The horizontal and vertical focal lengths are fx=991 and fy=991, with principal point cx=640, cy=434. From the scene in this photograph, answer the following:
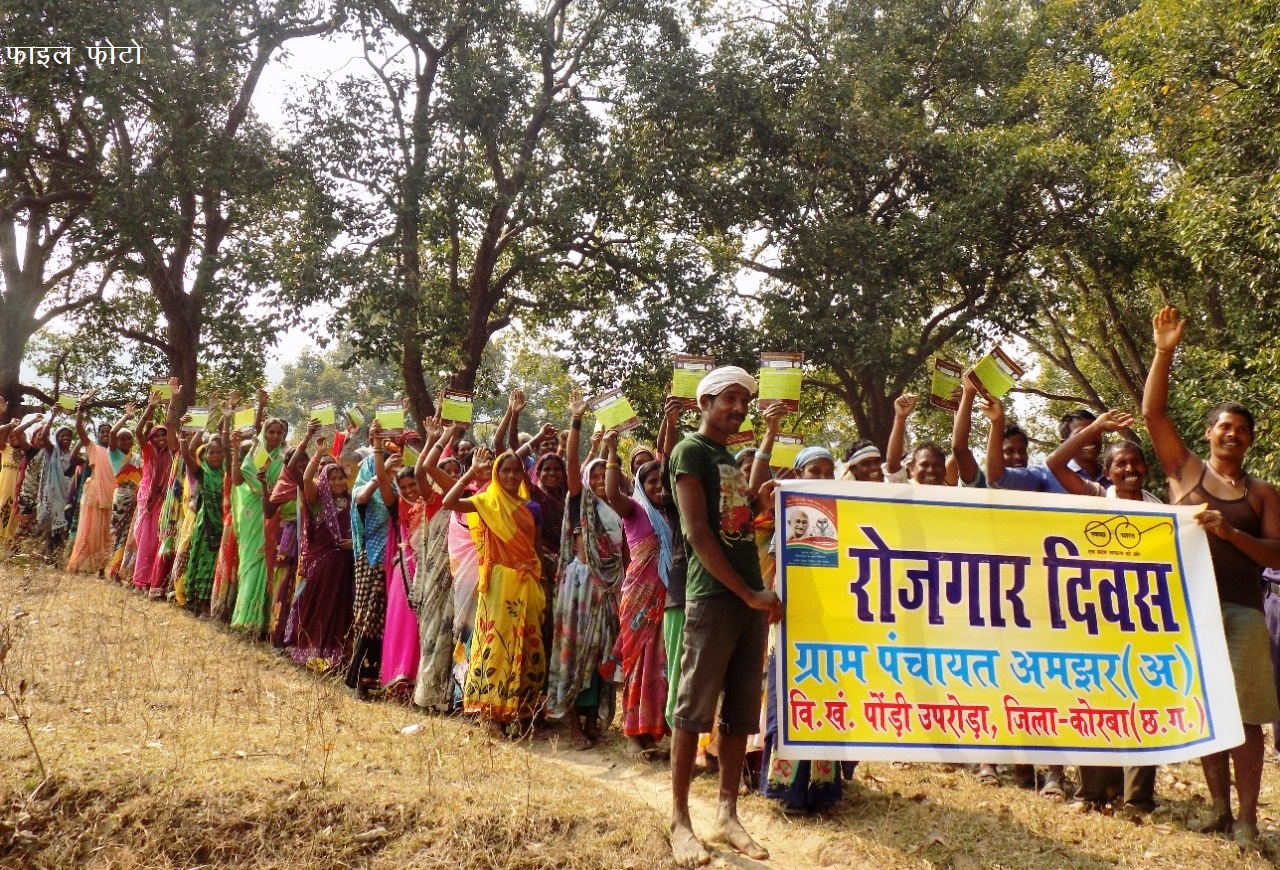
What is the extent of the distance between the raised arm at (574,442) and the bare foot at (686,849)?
2.28m

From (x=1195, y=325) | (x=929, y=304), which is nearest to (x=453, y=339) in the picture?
(x=929, y=304)

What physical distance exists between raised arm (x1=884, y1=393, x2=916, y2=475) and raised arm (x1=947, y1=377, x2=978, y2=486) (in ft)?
0.79

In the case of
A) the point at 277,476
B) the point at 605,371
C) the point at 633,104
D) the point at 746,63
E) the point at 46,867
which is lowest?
the point at 46,867

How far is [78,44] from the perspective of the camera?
461 inches

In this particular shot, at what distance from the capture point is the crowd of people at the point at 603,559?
378 cm

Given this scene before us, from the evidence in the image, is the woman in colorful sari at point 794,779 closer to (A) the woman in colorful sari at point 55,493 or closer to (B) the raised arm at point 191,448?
→ (B) the raised arm at point 191,448

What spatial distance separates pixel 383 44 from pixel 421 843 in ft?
41.8

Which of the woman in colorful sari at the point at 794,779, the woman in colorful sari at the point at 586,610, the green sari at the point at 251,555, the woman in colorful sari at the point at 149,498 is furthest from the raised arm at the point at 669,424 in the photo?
the woman in colorful sari at the point at 149,498

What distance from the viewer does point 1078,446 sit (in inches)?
184

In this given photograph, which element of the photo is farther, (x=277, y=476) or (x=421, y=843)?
(x=277, y=476)

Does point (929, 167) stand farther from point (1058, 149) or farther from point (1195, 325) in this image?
point (1195, 325)

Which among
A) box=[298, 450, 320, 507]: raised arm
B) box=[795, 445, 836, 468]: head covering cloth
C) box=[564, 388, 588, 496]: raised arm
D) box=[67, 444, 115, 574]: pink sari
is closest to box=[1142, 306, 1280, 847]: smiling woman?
box=[795, 445, 836, 468]: head covering cloth

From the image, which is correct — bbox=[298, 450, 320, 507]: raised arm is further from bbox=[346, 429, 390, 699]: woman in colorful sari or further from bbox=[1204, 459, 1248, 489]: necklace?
bbox=[1204, 459, 1248, 489]: necklace

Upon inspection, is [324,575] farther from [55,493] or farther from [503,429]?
[55,493]
